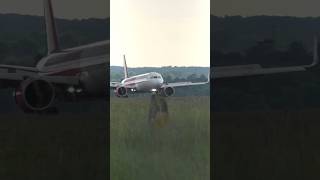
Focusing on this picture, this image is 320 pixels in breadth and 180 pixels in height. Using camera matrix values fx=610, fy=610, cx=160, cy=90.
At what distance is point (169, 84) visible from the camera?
4.27 metres

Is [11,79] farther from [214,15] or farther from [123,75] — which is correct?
[214,15]

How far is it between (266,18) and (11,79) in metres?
1.81

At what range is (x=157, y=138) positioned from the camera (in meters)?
4.24

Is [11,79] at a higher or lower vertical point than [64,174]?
higher

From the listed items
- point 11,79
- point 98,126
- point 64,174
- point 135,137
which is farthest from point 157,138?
point 11,79

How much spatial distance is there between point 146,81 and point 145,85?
1.3 inches

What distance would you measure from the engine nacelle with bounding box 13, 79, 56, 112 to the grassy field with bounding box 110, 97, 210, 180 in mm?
442

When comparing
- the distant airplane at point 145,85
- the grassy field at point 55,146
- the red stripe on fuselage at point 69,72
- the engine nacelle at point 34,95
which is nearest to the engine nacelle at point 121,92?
the distant airplane at point 145,85

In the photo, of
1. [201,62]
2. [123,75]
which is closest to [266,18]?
[201,62]

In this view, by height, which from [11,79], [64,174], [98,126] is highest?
[11,79]

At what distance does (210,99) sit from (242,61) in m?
0.35

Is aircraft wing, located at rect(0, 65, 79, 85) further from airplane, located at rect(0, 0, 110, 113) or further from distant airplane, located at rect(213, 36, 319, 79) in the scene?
distant airplane, located at rect(213, 36, 319, 79)

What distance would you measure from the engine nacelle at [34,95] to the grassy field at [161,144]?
442 mm

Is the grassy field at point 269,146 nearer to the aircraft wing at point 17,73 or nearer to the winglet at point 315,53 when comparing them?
the winglet at point 315,53
